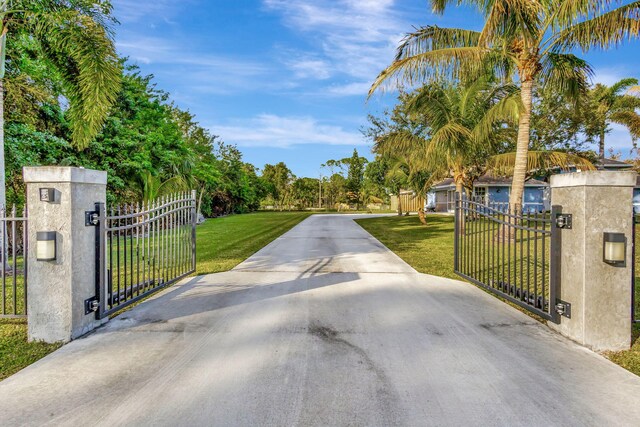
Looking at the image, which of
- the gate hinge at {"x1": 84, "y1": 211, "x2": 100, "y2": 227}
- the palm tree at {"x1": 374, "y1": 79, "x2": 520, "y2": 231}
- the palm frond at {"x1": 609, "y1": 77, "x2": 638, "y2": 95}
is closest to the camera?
the gate hinge at {"x1": 84, "y1": 211, "x2": 100, "y2": 227}

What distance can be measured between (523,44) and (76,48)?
10891 millimetres

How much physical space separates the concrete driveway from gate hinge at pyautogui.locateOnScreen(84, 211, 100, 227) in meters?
1.21

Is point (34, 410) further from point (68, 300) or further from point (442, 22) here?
point (442, 22)

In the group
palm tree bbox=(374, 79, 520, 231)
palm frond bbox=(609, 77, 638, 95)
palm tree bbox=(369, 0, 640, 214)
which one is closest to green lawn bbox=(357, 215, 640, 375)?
palm tree bbox=(369, 0, 640, 214)

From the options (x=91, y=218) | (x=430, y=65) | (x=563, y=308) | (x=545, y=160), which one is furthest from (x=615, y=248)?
(x=545, y=160)

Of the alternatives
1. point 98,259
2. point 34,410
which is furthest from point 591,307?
point 98,259

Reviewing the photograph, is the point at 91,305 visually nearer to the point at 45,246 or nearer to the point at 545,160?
the point at 45,246

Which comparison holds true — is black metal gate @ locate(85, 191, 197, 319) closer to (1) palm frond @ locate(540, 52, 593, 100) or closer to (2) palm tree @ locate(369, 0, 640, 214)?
(2) palm tree @ locate(369, 0, 640, 214)

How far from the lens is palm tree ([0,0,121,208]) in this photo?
6.46 metres

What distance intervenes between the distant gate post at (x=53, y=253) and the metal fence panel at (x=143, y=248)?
1.17 ft

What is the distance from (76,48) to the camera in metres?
6.58

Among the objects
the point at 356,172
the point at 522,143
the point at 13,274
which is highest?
the point at 356,172

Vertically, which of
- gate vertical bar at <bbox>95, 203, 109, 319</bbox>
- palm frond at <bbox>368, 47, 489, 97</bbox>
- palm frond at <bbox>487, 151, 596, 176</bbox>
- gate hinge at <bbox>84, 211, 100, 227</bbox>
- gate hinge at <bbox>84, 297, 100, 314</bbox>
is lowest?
gate hinge at <bbox>84, 297, 100, 314</bbox>

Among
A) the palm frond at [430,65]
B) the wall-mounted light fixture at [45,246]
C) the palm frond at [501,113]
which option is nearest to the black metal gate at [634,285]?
the palm frond at [501,113]
